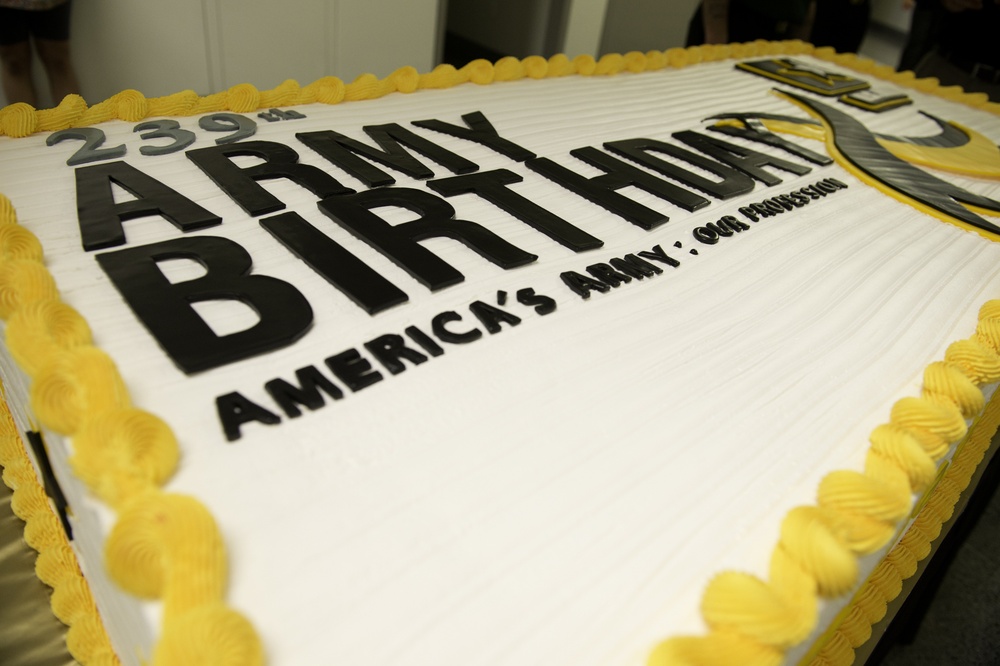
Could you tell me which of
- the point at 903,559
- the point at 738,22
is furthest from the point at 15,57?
the point at 738,22

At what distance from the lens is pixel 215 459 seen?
0.90m

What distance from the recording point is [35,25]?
3.03 metres

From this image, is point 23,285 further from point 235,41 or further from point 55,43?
point 235,41

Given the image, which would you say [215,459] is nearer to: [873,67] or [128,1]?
[128,1]

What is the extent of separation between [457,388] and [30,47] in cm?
314

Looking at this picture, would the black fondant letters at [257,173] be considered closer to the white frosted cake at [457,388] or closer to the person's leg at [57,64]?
the white frosted cake at [457,388]

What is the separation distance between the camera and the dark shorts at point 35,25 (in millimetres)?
2904

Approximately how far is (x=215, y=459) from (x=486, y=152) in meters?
1.37

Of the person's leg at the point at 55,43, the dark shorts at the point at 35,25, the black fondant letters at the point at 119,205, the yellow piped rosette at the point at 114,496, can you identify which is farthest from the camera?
the person's leg at the point at 55,43

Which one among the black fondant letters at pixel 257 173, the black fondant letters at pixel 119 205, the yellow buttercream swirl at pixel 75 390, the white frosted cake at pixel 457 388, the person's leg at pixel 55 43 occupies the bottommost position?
the person's leg at pixel 55 43

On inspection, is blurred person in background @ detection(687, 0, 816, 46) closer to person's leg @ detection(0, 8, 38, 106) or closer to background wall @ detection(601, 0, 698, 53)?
background wall @ detection(601, 0, 698, 53)

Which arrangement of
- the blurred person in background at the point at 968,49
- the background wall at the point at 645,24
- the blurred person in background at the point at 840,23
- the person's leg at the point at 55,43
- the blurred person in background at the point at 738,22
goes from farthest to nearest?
the background wall at the point at 645,24
the blurred person in background at the point at 840,23
the blurred person in background at the point at 738,22
the blurred person in background at the point at 968,49
the person's leg at the point at 55,43

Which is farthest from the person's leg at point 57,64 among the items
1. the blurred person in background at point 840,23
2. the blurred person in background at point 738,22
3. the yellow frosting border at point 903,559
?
the blurred person in background at point 840,23

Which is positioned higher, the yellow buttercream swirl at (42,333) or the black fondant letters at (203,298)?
the yellow buttercream swirl at (42,333)
